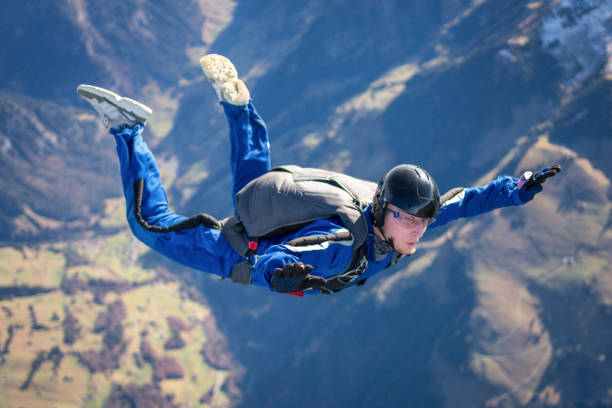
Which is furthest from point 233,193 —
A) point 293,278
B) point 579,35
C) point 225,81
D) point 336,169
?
point 336,169

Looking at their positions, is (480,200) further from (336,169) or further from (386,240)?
(336,169)

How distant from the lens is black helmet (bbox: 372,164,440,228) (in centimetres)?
418

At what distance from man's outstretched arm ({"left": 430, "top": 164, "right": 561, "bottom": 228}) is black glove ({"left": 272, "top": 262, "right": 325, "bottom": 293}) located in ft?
8.90

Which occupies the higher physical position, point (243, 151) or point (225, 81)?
point (225, 81)

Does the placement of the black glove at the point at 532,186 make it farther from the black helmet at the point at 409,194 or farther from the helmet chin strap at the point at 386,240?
the helmet chin strap at the point at 386,240

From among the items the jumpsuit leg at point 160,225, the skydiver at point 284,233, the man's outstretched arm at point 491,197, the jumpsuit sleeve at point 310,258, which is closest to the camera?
the jumpsuit sleeve at point 310,258

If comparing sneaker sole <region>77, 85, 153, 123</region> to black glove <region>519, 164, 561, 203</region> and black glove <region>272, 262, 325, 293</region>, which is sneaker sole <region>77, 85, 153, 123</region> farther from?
black glove <region>519, 164, 561, 203</region>

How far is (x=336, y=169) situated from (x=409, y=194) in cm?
A: 7685

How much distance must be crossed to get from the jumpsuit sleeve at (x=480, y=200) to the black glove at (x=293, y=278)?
107 inches

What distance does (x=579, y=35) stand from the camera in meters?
54.8

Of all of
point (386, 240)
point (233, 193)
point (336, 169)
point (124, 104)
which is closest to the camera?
point (386, 240)

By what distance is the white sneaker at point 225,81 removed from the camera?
5.82m

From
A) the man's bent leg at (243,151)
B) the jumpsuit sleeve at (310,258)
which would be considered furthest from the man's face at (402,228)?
the man's bent leg at (243,151)

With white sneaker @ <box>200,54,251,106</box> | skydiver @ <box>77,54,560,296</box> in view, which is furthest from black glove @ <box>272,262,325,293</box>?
white sneaker @ <box>200,54,251,106</box>
